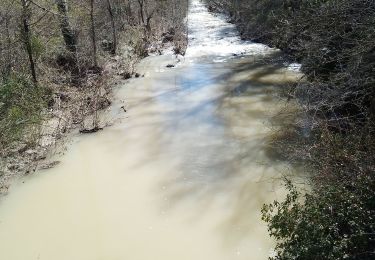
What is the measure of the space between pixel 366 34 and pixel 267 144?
3.55 m

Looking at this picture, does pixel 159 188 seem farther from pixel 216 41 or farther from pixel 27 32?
pixel 216 41

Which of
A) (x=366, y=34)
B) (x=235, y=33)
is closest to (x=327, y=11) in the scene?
(x=366, y=34)

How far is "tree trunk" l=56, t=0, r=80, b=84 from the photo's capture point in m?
14.6

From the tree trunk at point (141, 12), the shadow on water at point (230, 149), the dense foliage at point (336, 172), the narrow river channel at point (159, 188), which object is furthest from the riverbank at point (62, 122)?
the tree trunk at point (141, 12)

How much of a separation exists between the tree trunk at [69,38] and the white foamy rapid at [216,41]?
5810 millimetres

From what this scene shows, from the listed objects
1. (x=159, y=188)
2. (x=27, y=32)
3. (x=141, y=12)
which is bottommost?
(x=159, y=188)

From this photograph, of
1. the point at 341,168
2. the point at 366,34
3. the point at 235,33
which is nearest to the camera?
the point at 341,168

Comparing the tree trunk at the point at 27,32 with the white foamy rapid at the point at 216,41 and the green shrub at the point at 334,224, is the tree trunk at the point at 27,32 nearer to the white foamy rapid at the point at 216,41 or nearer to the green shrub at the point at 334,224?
the white foamy rapid at the point at 216,41

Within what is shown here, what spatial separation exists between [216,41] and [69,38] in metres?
8.92

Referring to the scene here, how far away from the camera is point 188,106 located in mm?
12961

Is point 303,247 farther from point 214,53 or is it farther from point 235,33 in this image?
point 235,33

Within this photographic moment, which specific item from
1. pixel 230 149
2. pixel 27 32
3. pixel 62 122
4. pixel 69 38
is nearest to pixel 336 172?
pixel 230 149

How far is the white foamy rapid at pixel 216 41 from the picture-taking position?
64.6 feet

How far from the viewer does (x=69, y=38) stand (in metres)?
15.7
